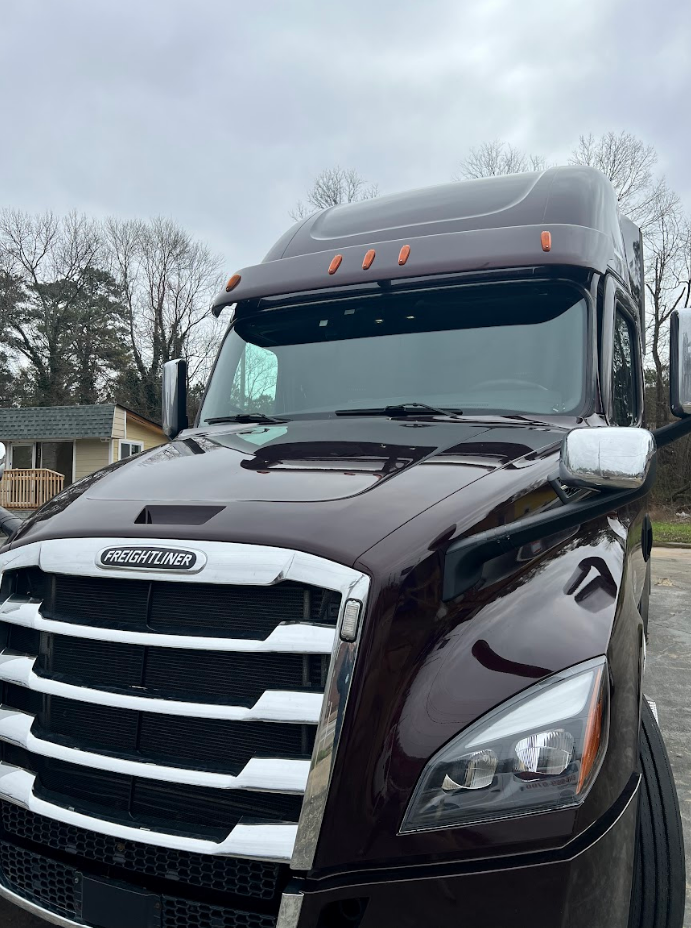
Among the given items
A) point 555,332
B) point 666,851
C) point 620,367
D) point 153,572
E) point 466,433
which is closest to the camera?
point 153,572

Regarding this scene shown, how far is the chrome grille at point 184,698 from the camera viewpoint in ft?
5.70

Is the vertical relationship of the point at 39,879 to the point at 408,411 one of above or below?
below

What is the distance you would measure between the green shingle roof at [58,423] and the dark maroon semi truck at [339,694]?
98.1 ft

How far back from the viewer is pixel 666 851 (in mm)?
2264

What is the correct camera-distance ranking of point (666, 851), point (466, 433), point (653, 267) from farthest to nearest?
point (653, 267) → point (466, 433) → point (666, 851)

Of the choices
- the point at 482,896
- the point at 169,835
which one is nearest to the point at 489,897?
the point at 482,896

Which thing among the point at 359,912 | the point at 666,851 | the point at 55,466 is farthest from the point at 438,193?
the point at 55,466

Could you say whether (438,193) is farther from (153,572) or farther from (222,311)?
(153,572)

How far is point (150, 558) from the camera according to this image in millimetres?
1949

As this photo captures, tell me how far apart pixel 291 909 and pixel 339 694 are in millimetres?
471

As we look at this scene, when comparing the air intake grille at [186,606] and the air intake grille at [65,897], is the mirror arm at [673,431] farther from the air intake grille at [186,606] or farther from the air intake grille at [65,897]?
the air intake grille at [65,897]

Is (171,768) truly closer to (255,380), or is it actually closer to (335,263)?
(255,380)

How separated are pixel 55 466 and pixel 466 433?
32.9m

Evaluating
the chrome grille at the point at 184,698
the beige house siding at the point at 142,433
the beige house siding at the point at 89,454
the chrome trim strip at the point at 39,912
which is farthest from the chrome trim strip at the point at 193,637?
the beige house siding at the point at 142,433
